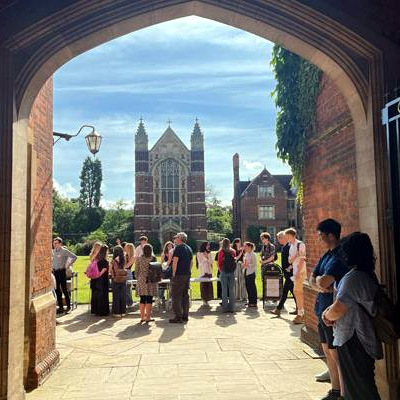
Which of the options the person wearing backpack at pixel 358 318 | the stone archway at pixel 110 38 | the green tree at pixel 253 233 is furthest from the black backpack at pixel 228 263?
the green tree at pixel 253 233

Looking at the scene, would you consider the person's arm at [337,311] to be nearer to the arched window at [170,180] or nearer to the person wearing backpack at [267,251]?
the person wearing backpack at [267,251]

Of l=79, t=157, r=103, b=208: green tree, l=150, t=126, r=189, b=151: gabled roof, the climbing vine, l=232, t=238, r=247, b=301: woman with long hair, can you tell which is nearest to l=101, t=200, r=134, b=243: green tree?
l=79, t=157, r=103, b=208: green tree

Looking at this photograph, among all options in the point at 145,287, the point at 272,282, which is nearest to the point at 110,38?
the point at 145,287

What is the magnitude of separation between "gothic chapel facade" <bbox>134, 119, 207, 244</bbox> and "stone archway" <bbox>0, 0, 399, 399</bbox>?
52.0 meters

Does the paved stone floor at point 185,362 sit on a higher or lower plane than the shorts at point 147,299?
lower

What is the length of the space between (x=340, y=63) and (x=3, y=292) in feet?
12.7

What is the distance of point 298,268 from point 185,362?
3497 millimetres

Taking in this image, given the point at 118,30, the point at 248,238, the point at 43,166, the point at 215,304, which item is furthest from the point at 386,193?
the point at 248,238

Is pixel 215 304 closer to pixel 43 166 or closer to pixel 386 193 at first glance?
pixel 43 166

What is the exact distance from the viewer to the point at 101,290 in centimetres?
1012

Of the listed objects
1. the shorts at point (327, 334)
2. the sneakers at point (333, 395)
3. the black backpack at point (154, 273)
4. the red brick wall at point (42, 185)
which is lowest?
the sneakers at point (333, 395)

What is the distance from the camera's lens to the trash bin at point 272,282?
32.9 ft

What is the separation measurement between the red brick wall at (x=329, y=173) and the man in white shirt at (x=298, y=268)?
66.4 inches

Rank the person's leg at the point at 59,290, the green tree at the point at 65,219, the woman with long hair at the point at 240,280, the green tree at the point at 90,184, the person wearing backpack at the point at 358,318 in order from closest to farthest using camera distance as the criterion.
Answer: the person wearing backpack at the point at 358,318 < the person's leg at the point at 59,290 < the woman with long hair at the point at 240,280 < the green tree at the point at 65,219 < the green tree at the point at 90,184
